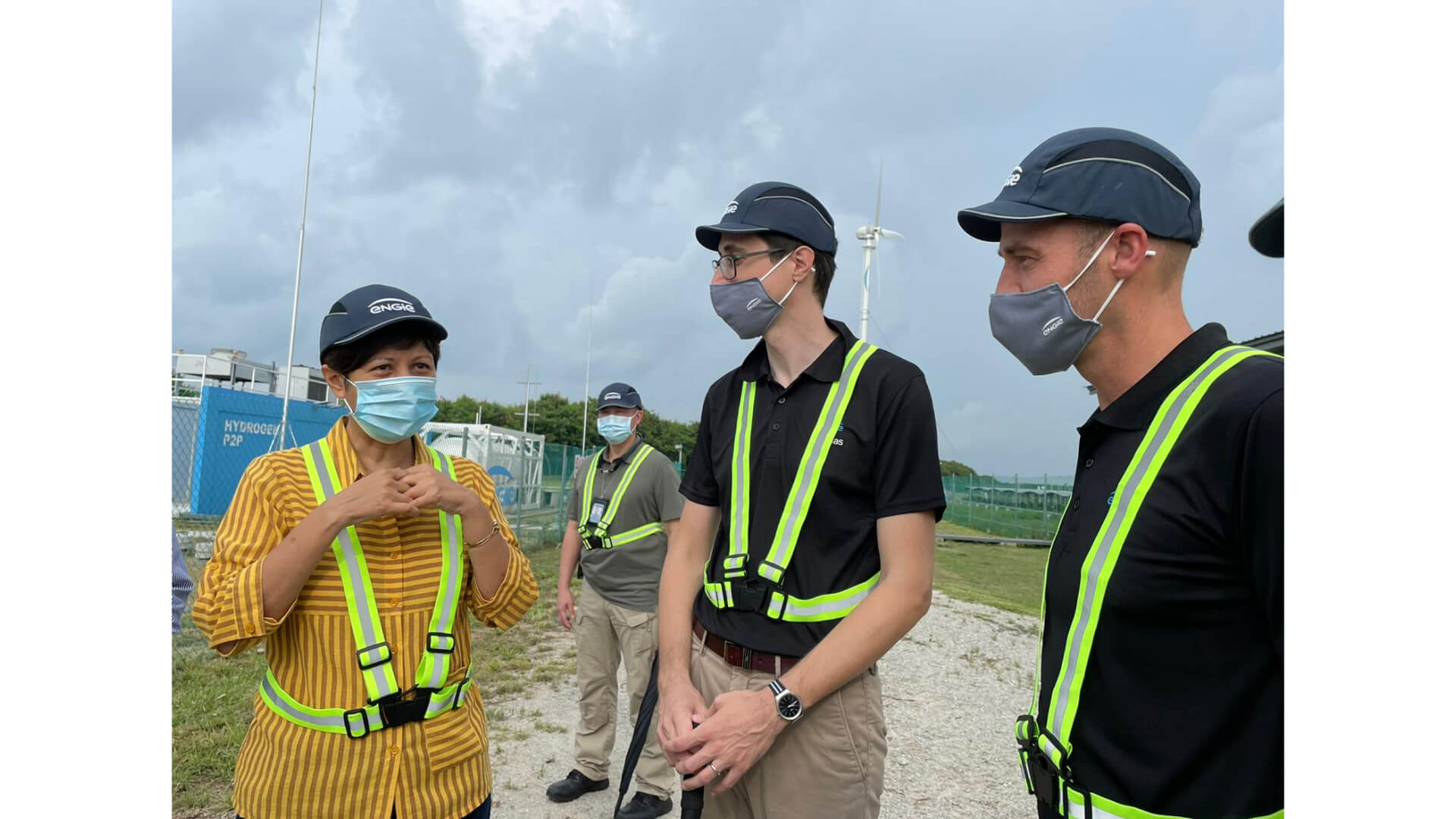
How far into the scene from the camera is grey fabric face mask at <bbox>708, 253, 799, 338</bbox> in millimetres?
2742

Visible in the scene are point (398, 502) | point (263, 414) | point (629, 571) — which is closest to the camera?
point (398, 502)

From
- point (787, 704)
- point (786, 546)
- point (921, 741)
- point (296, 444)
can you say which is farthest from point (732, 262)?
point (296, 444)

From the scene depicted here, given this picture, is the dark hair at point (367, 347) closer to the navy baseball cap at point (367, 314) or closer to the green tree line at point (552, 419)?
the navy baseball cap at point (367, 314)

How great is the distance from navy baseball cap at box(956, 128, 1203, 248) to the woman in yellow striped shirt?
1695 millimetres

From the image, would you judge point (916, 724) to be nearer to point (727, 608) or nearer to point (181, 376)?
point (727, 608)

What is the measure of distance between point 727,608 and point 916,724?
550cm

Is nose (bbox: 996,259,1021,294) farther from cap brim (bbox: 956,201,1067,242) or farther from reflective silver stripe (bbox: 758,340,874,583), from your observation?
reflective silver stripe (bbox: 758,340,874,583)

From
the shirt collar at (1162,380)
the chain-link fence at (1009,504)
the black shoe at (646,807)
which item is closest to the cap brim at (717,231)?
the shirt collar at (1162,380)

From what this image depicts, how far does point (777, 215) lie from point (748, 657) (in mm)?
1390

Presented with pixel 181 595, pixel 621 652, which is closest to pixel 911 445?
pixel 181 595

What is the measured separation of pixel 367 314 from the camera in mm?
2406

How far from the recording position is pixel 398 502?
2.23 m

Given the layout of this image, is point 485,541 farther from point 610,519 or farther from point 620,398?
point 620,398

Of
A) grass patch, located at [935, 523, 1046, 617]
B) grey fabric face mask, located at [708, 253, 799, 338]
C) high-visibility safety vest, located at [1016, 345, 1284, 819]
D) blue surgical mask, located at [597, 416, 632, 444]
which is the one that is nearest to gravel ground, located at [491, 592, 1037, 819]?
grass patch, located at [935, 523, 1046, 617]
